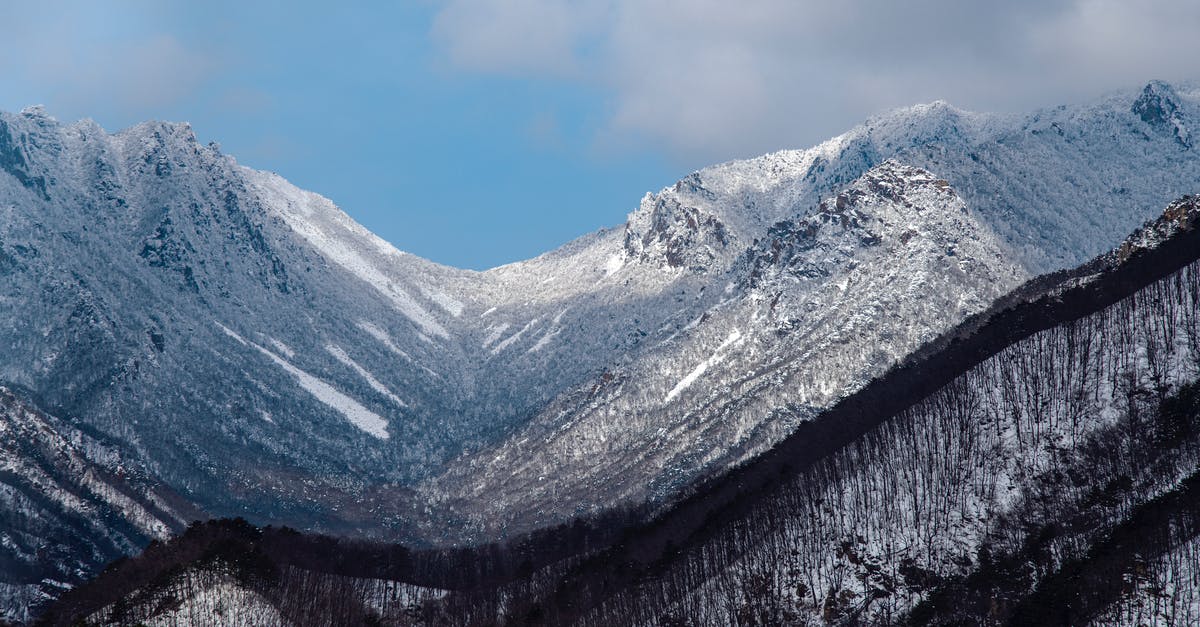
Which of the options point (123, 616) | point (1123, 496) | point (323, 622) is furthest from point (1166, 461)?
point (123, 616)

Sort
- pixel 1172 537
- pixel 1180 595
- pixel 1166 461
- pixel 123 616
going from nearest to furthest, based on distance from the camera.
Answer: pixel 1180 595
pixel 1172 537
pixel 123 616
pixel 1166 461

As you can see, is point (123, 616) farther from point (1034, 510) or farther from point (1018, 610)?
point (1034, 510)

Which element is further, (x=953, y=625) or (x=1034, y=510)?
(x=1034, y=510)

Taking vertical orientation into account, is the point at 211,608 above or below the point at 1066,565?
above

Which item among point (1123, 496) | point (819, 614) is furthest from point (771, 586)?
point (1123, 496)

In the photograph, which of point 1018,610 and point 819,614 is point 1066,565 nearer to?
point 1018,610

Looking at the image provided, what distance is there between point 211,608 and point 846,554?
9007 centimetres

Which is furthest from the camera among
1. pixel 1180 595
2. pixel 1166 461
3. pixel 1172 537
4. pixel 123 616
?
pixel 1166 461

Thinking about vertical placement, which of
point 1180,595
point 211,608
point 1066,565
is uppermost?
point 211,608

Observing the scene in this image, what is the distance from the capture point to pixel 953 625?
6708 inches

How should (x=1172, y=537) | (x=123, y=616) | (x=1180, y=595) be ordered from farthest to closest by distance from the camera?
1. (x=123, y=616)
2. (x=1172, y=537)
3. (x=1180, y=595)

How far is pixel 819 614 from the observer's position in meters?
187

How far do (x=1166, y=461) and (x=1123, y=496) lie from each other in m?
8.38

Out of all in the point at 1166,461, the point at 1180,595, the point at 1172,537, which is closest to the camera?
the point at 1180,595
